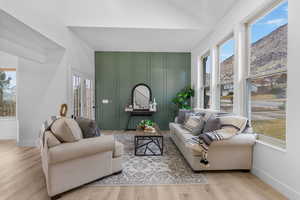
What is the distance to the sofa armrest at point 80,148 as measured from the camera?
195 cm

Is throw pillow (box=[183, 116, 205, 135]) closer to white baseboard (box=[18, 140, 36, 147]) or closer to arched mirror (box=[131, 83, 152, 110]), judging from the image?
arched mirror (box=[131, 83, 152, 110])

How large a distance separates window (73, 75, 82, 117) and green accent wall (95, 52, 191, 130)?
4.34 feet

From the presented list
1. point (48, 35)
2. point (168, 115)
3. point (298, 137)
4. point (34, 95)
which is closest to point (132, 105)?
point (168, 115)

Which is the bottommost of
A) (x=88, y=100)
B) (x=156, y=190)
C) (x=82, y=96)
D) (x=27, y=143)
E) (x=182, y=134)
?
(x=156, y=190)

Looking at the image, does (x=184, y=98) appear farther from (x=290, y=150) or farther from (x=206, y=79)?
(x=290, y=150)

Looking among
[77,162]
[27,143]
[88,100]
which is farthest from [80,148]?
[88,100]

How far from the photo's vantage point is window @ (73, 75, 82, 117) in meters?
4.64

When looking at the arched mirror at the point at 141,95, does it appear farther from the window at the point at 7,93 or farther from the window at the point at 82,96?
the window at the point at 7,93

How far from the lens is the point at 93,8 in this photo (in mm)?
4020

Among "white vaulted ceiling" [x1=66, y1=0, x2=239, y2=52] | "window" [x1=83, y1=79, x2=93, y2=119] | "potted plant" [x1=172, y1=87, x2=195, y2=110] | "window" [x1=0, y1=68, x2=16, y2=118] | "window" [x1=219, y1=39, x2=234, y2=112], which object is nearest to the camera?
"window" [x1=219, y1=39, x2=234, y2=112]

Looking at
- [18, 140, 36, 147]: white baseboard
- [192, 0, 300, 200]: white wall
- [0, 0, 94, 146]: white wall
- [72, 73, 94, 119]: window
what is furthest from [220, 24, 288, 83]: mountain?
[18, 140, 36, 147]: white baseboard

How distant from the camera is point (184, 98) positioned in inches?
230

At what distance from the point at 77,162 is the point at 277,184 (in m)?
2.52

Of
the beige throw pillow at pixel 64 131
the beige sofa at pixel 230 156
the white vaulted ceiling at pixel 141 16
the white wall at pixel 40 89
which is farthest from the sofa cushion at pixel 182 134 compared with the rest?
the white wall at pixel 40 89
